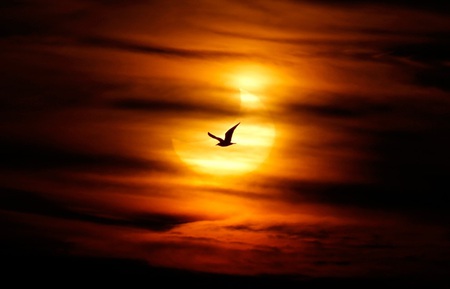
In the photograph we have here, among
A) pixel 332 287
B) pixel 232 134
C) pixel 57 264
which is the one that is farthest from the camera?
pixel 57 264

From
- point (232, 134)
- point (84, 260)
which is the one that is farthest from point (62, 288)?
point (232, 134)

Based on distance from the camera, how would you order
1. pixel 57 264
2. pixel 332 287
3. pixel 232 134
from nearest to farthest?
pixel 232 134 → pixel 332 287 → pixel 57 264

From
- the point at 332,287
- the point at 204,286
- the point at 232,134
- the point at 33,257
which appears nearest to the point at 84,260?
the point at 33,257

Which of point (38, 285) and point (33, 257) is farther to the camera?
point (38, 285)

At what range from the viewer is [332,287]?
8800cm

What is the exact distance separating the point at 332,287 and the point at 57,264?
1803 centimetres

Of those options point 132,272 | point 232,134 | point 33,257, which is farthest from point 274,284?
point 232,134

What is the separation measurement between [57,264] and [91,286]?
561 cm

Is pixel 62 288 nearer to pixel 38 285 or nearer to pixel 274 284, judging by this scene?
pixel 38 285

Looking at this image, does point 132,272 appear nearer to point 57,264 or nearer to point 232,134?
point 57,264

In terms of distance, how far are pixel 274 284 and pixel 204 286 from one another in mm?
6236

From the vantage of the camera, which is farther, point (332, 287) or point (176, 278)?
point (176, 278)

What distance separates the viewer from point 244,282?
96.4m

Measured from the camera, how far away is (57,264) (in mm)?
93688
